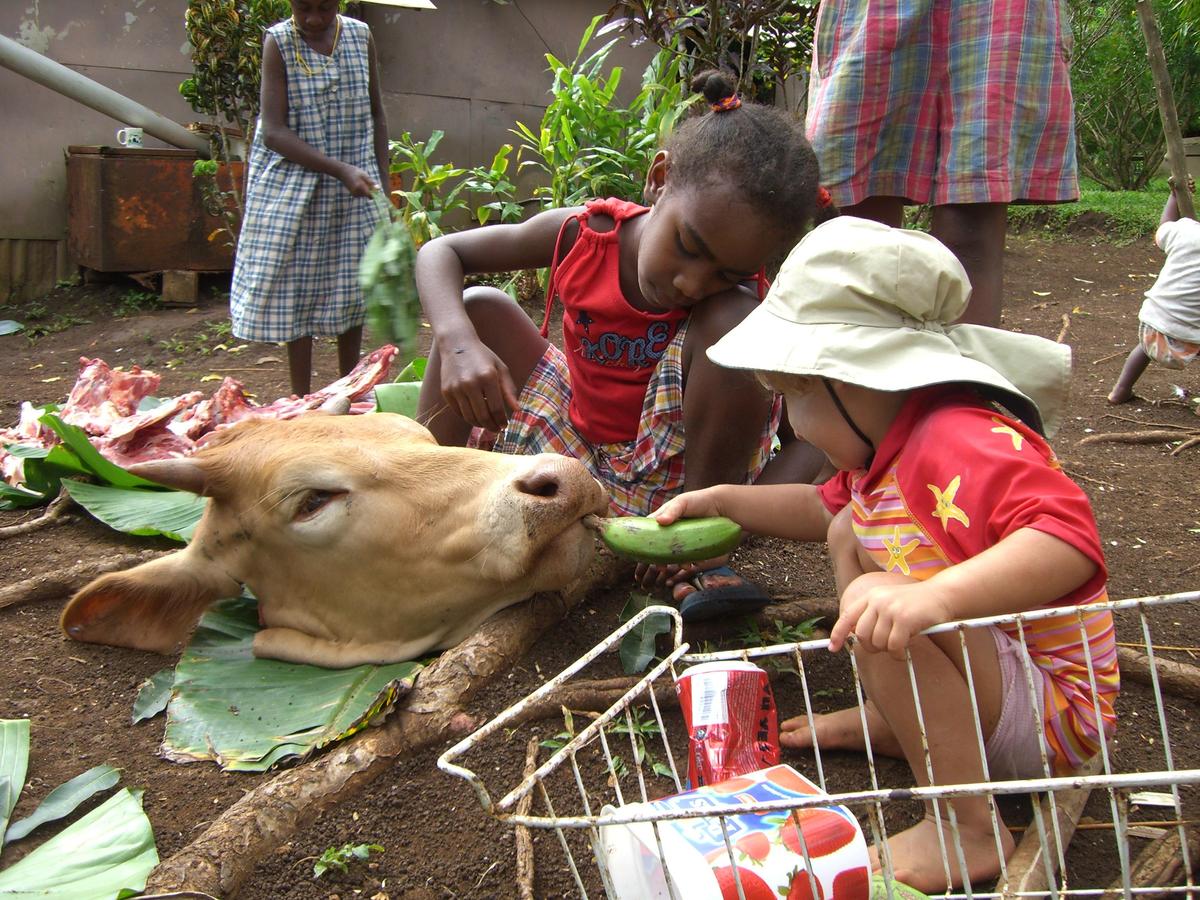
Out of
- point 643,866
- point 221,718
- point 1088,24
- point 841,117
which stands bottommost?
point 221,718

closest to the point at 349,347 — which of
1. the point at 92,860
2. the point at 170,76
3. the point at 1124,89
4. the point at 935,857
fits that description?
the point at 92,860

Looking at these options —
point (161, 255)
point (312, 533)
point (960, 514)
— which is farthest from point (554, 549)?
point (161, 255)

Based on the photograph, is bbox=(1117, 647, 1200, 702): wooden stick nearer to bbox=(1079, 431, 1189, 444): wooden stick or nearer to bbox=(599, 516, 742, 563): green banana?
bbox=(599, 516, 742, 563): green banana

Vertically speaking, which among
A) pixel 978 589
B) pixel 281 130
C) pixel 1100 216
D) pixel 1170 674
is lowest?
pixel 1170 674

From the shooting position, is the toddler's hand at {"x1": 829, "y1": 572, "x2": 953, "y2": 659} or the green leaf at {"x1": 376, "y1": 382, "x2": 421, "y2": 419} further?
the green leaf at {"x1": 376, "y1": 382, "x2": 421, "y2": 419}

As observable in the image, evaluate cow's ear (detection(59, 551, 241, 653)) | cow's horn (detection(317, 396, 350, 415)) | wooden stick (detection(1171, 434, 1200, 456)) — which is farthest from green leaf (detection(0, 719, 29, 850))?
wooden stick (detection(1171, 434, 1200, 456))

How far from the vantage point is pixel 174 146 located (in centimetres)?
859

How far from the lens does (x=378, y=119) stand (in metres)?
5.50

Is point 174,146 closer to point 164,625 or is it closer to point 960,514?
point 164,625

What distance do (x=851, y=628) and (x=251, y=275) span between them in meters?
4.19

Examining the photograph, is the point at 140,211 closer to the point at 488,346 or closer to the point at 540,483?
the point at 488,346

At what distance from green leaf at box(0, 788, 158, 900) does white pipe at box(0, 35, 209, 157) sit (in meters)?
7.31

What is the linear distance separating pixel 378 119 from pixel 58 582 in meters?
3.28

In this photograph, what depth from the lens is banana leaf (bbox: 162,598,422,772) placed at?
2230 millimetres
